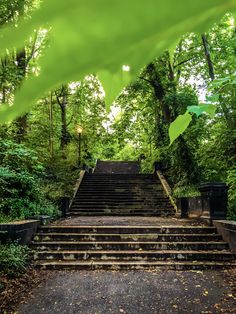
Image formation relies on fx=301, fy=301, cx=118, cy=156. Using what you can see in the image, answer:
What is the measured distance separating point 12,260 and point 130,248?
9.58 feet

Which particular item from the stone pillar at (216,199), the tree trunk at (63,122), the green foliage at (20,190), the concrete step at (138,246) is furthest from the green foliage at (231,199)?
the tree trunk at (63,122)

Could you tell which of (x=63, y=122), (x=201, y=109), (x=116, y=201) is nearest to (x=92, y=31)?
(x=201, y=109)

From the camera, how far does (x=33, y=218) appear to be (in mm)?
9125

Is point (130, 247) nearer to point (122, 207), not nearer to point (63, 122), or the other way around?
point (122, 207)

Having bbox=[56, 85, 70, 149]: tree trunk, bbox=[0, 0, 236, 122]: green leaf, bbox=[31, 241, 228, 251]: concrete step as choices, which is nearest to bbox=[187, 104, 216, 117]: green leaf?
bbox=[0, 0, 236, 122]: green leaf

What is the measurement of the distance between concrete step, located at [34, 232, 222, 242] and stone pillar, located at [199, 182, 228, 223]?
969 millimetres

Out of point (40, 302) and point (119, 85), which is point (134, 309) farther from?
point (119, 85)

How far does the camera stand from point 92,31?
0.52ft

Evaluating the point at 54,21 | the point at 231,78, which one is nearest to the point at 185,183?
the point at 231,78

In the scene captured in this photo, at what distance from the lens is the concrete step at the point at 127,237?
8047mm

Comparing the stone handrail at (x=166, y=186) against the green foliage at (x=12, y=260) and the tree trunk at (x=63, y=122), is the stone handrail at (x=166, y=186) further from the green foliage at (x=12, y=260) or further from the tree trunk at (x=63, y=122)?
the green foliage at (x=12, y=260)

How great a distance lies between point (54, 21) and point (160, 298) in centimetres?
558

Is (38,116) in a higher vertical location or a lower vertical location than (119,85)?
higher

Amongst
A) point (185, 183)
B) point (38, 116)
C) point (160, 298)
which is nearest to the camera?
point (160, 298)
